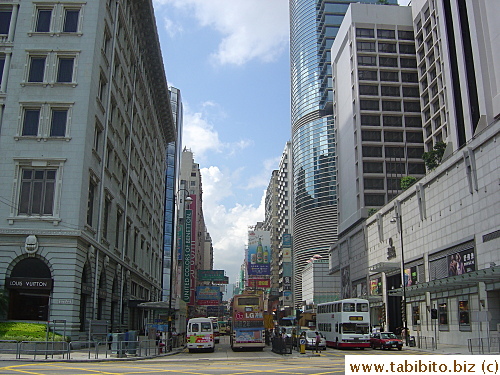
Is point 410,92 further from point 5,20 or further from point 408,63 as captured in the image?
point 5,20

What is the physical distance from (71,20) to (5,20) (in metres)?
5.01

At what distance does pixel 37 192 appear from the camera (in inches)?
1458

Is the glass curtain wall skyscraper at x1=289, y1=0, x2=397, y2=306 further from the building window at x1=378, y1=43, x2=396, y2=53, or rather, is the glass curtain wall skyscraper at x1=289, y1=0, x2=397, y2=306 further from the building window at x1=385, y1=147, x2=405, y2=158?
the building window at x1=385, y1=147, x2=405, y2=158

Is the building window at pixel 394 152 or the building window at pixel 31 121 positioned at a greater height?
the building window at pixel 394 152

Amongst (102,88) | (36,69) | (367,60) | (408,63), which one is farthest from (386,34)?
(36,69)

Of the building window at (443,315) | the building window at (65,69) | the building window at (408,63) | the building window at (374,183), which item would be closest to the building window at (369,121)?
the building window at (374,183)

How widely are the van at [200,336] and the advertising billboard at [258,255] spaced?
78.1 meters

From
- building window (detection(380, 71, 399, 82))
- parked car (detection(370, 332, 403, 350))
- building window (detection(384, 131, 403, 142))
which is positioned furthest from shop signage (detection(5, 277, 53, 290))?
building window (detection(380, 71, 399, 82))

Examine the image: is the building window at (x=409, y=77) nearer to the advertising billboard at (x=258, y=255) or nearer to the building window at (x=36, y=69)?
the advertising billboard at (x=258, y=255)

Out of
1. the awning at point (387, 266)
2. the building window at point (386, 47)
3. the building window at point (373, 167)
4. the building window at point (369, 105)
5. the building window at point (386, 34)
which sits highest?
the building window at point (386, 34)

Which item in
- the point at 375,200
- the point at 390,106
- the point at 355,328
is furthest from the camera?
the point at 390,106

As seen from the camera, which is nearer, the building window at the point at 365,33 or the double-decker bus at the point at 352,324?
the double-decker bus at the point at 352,324

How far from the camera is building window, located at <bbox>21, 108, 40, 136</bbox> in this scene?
3831 centimetres

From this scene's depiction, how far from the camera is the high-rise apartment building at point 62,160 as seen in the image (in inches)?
1403
